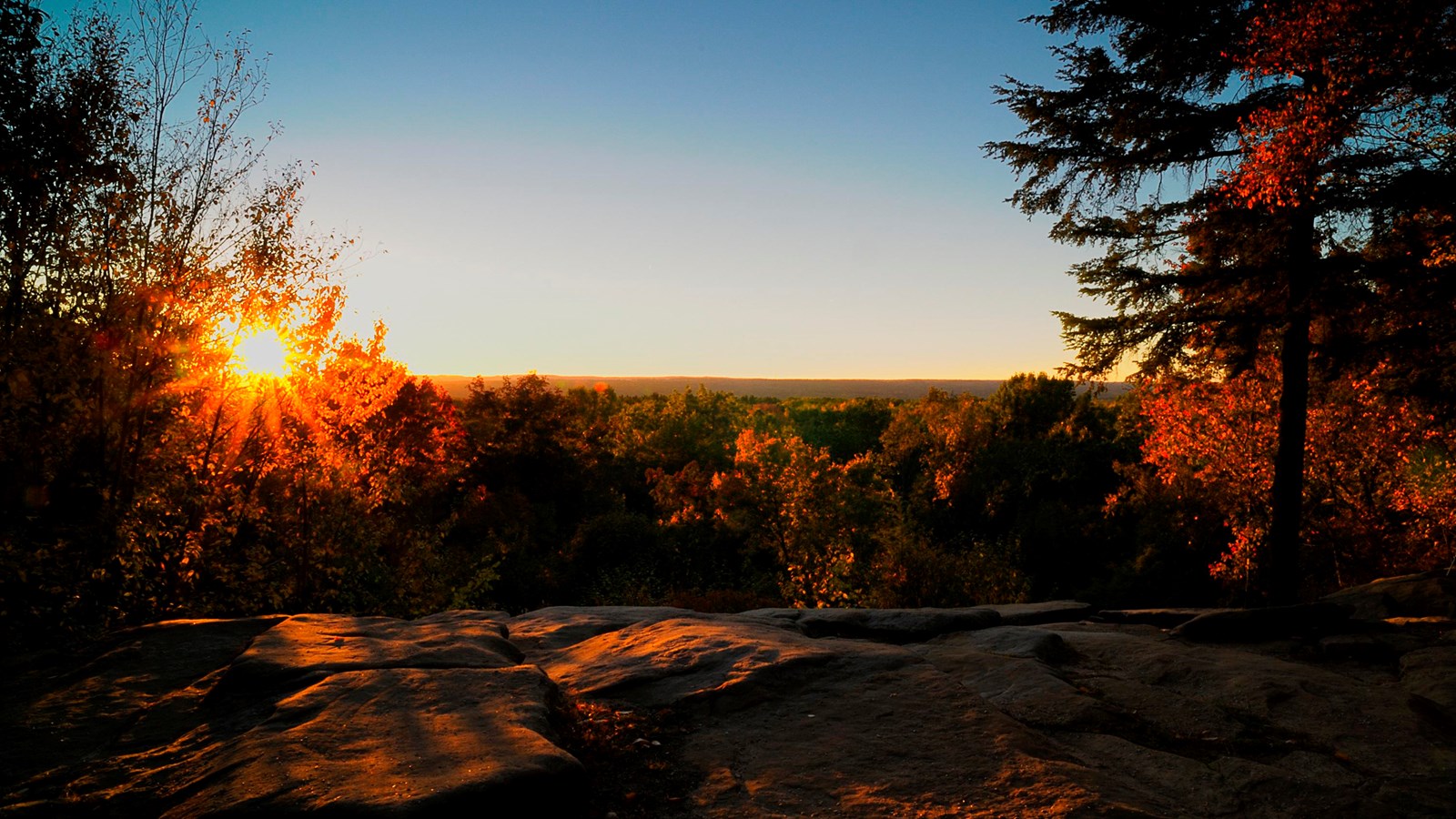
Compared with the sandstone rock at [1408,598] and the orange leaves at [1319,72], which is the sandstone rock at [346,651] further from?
the orange leaves at [1319,72]

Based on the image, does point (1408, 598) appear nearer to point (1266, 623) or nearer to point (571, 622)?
point (1266, 623)

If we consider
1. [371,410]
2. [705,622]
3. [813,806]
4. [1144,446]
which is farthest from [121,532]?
[1144,446]

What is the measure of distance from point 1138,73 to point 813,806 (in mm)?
13607

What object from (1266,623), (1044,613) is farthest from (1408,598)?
(1044,613)

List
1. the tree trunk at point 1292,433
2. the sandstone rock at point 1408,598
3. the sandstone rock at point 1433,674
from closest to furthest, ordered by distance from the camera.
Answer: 1. the sandstone rock at point 1433,674
2. the sandstone rock at point 1408,598
3. the tree trunk at point 1292,433

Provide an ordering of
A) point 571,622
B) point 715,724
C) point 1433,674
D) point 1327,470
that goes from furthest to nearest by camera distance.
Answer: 1. point 1327,470
2. point 571,622
3. point 1433,674
4. point 715,724

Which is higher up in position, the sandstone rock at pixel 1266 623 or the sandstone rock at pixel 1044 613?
the sandstone rock at pixel 1266 623

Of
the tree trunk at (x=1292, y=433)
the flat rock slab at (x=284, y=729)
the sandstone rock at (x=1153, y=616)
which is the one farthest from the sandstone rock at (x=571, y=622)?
the tree trunk at (x=1292, y=433)

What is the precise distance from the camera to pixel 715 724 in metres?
5.75

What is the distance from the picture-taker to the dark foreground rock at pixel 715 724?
423 cm

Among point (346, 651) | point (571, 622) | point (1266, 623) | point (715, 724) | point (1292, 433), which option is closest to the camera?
point (715, 724)

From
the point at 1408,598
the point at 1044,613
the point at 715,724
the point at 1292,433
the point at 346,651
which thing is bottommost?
the point at 1044,613

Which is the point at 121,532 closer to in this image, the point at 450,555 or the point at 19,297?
the point at 19,297

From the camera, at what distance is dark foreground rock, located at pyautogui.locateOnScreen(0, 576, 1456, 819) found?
4.23m
